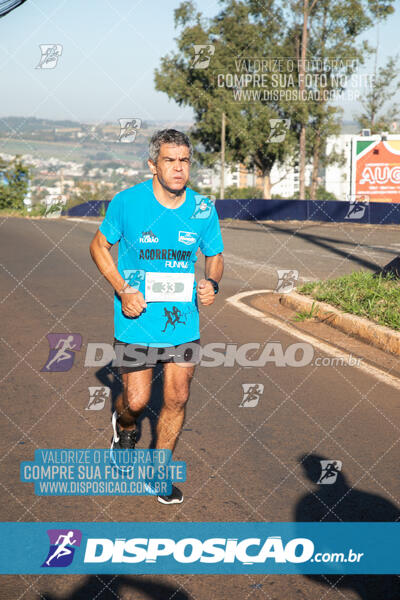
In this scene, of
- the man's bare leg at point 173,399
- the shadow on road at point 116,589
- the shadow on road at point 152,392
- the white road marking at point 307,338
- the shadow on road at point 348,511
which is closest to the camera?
the shadow on road at point 116,589

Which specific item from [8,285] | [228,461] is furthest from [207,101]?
[228,461]

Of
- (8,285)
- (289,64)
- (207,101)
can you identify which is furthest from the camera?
(207,101)

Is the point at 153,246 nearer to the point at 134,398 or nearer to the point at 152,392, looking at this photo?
the point at 134,398

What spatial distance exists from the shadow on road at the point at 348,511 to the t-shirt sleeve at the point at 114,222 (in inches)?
70.9

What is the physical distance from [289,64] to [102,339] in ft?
160

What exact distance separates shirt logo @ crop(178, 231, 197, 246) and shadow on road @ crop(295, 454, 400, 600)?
1572 millimetres

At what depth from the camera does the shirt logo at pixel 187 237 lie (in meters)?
3.79

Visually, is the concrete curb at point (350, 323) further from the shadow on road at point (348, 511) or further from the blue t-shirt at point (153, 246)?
the blue t-shirt at point (153, 246)

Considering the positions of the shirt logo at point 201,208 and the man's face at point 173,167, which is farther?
the shirt logo at point 201,208

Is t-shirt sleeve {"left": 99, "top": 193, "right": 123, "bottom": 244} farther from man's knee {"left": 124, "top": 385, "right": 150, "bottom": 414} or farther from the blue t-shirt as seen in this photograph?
man's knee {"left": 124, "top": 385, "right": 150, "bottom": 414}

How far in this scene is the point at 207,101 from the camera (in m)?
56.8

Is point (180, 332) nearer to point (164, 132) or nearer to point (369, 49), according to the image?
point (164, 132)

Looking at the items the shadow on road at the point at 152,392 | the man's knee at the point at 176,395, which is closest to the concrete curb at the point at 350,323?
the shadow on road at the point at 152,392

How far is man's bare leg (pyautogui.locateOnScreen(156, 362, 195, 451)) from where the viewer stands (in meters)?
3.92
